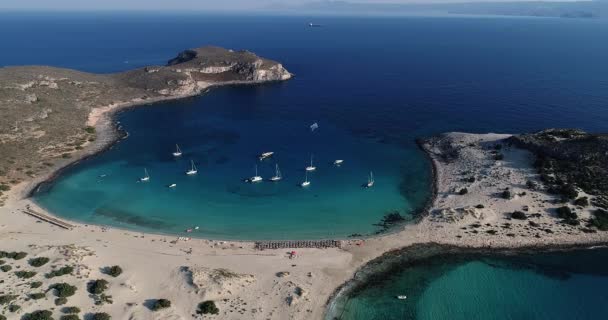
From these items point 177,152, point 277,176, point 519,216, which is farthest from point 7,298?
point 519,216

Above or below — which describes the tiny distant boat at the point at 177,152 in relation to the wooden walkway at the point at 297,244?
above

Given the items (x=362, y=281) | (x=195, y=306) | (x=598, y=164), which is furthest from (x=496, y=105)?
(x=195, y=306)

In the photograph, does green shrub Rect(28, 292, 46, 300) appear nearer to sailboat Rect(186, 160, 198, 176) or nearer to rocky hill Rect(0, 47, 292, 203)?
rocky hill Rect(0, 47, 292, 203)

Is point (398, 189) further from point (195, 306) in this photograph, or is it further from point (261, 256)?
Result: point (195, 306)

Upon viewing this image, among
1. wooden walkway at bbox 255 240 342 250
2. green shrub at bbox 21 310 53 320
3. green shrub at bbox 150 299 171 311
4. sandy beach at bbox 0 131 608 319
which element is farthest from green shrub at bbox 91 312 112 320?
wooden walkway at bbox 255 240 342 250

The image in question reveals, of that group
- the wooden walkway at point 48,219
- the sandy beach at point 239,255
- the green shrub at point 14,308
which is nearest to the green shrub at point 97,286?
the sandy beach at point 239,255

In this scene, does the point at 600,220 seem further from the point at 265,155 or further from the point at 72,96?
the point at 72,96

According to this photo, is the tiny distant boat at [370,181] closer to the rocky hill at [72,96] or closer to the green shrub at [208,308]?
the green shrub at [208,308]
